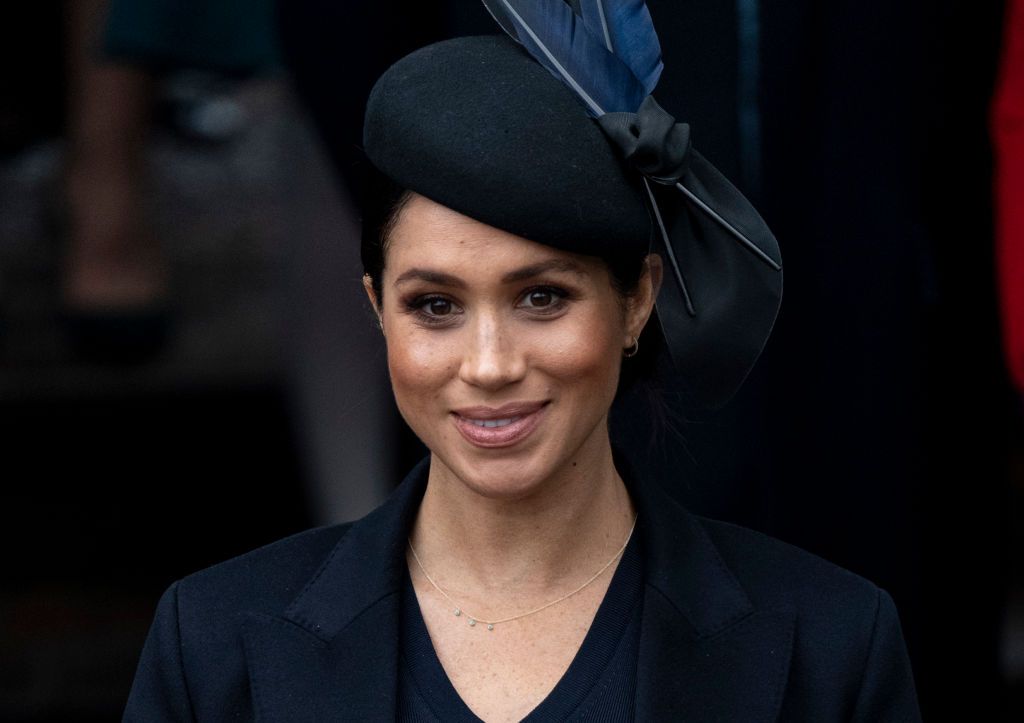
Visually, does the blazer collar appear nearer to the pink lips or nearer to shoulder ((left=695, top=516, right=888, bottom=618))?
shoulder ((left=695, top=516, right=888, bottom=618))

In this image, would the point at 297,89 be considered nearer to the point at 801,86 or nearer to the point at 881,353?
the point at 801,86

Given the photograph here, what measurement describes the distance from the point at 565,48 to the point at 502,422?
1.47ft

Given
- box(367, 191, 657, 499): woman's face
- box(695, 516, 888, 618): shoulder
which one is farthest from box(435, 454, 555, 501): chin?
box(695, 516, 888, 618): shoulder

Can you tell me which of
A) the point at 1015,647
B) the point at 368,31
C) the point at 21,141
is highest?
Answer: the point at 368,31

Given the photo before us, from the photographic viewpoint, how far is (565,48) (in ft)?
7.38

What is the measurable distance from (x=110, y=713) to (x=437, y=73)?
2.40 metres

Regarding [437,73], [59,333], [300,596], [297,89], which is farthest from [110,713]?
[437,73]

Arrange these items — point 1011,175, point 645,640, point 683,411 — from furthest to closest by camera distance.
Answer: point 1011,175 < point 683,411 < point 645,640

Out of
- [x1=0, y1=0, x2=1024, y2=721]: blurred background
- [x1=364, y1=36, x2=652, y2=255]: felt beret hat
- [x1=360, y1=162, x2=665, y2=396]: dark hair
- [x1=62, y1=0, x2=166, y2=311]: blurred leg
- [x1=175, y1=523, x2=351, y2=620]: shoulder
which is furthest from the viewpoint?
[x1=62, y1=0, x2=166, y2=311]: blurred leg

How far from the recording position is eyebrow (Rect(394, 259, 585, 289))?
2.20 meters

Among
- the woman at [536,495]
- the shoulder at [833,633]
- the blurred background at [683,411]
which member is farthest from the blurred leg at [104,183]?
the shoulder at [833,633]

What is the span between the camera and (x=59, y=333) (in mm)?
5078

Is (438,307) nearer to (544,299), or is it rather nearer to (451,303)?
(451,303)

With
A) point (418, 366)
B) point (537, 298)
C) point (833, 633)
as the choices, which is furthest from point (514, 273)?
point (833, 633)
